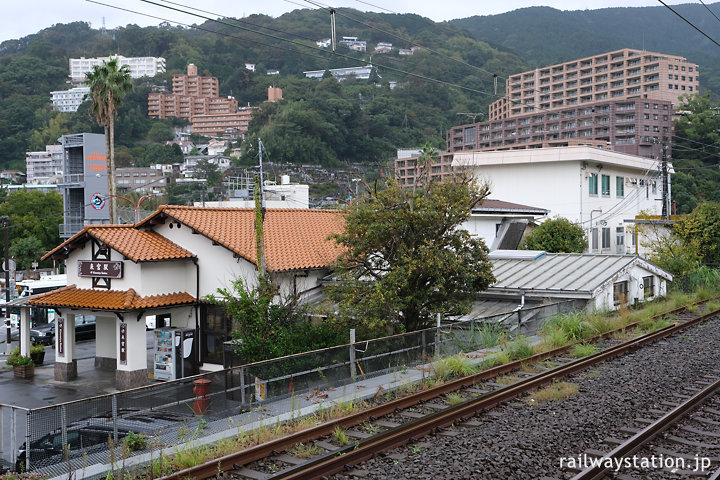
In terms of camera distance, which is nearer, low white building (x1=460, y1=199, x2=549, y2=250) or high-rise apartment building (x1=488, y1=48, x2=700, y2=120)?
low white building (x1=460, y1=199, x2=549, y2=250)

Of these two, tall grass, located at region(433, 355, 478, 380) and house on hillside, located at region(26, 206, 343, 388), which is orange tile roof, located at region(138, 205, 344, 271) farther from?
tall grass, located at region(433, 355, 478, 380)

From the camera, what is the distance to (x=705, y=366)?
14859 mm

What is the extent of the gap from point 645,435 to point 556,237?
2506 cm

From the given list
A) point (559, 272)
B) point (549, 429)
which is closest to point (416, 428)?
point (549, 429)

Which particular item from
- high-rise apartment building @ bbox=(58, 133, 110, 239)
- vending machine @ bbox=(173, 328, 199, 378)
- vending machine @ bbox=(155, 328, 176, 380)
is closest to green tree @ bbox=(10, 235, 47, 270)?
high-rise apartment building @ bbox=(58, 133, 110, 239)

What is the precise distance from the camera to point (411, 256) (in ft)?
60.8

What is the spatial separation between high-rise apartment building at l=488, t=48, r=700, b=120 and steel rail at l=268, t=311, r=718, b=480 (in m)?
105

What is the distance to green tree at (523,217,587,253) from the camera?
34.0m

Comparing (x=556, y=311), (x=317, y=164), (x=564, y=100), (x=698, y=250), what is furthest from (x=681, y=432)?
(x=564, y=100)

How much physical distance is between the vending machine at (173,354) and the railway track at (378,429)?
1150 centimetres

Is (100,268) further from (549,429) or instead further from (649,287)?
(649,287)

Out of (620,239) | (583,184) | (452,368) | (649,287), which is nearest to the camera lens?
(452,368)

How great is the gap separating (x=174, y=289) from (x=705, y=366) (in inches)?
643

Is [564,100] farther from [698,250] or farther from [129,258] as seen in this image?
[129,258]
